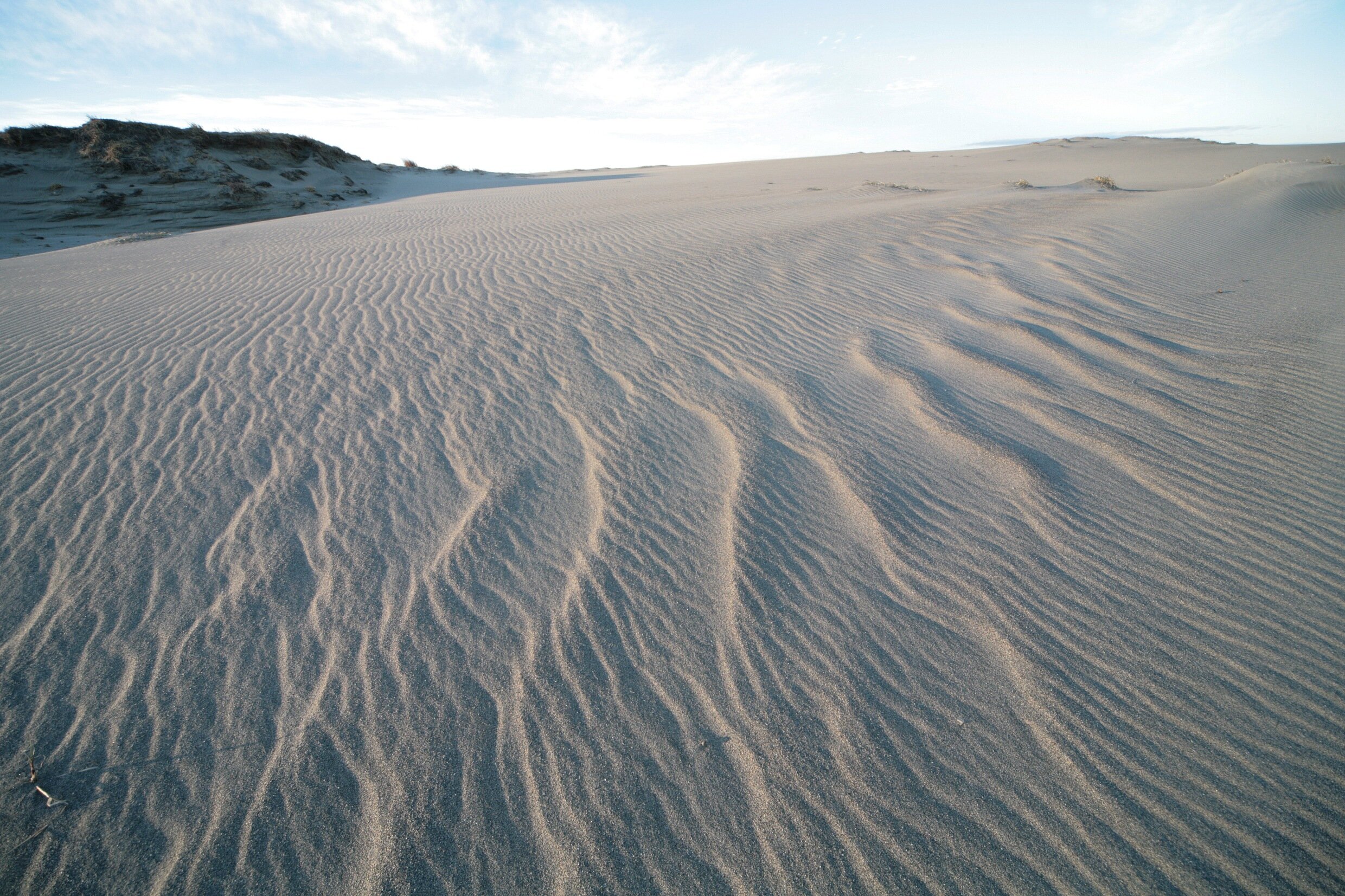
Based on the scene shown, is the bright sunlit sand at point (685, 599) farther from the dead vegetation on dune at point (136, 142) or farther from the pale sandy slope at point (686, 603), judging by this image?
the dead vegetation on dune at point (136, 142)

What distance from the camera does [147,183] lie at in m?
19.9

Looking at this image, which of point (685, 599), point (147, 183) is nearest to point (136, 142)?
point (147, 183)

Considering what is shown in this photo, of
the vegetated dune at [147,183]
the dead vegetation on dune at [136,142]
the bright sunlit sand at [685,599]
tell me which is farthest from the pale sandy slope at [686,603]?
the dead vegetation on dune at [136,142]

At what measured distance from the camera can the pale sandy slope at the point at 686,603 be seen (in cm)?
170

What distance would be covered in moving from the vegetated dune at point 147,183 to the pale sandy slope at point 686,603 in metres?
15.2

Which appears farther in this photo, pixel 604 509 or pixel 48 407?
pixel 48 407

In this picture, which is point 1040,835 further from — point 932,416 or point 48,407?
point 48,407

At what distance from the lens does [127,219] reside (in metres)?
17.3

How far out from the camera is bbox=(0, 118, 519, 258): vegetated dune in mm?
16578

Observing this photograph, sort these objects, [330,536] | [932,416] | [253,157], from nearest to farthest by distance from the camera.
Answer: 1. [330,536]
2. [932,416]
3. [253,157]

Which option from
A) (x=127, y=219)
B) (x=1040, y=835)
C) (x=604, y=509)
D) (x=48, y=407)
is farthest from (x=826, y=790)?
(x=127, y=219)

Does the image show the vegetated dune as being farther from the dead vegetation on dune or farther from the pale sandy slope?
the pale sandy slope

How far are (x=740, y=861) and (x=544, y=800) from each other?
1.97 ft

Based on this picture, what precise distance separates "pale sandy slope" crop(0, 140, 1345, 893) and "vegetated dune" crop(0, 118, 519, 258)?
1520 centimetres
